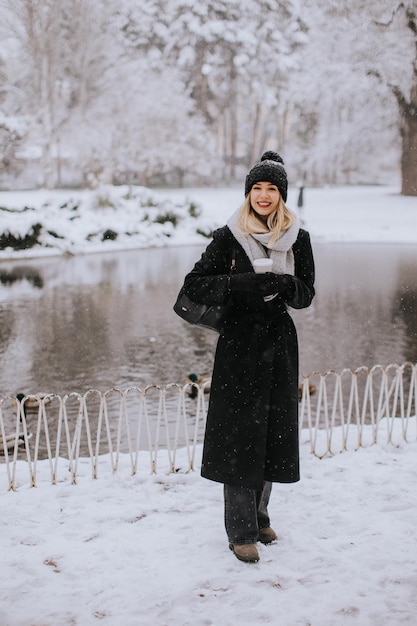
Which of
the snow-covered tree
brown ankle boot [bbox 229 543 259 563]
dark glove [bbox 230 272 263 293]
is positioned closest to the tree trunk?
the snow-covered tree

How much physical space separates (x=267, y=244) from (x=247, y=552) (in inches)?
60.0

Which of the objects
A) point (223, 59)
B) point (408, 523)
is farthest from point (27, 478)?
point (223, 59)

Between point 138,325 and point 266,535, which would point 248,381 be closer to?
point 266,535

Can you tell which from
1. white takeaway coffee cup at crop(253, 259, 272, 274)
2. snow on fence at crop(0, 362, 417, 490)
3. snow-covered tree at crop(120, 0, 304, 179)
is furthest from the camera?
snow-covered tree at crop(120, 0, 304, 179)

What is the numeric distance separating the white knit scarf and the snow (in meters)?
1.47

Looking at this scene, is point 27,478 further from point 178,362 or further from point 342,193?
point 342,193

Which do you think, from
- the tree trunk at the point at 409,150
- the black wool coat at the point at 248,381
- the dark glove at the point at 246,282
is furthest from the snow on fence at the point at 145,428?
the tree trunk at the point at 409,150

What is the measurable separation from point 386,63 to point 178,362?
83.6 ft

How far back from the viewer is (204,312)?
3.58 meters

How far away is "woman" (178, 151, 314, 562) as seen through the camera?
350 centimetres

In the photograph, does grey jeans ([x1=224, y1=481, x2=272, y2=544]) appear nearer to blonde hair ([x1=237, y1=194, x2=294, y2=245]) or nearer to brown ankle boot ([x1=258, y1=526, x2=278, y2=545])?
brown ankle boot ([x1=258, y1=526, x2=278, y2=545])

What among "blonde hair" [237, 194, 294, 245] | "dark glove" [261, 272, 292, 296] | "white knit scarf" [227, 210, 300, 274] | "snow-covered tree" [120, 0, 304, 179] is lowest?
"dark glove" [261, 272, 292, 296]

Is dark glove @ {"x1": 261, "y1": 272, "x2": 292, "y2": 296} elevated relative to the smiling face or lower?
lower

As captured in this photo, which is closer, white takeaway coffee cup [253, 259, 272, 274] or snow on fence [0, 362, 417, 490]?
white takeaway coffee cup [253, 259, 272, 274]
